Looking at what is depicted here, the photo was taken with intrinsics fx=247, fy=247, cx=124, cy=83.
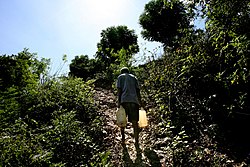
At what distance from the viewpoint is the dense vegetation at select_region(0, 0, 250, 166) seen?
13.0ft

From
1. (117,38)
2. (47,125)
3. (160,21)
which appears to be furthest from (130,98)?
(117,38)

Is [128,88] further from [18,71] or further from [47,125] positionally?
[18,71]

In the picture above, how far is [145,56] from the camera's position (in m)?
12.5

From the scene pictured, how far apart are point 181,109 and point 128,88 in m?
1.71

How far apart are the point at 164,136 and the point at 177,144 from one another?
3.10 feet

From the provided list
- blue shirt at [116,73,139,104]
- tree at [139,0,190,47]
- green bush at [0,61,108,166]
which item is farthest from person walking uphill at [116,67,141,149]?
tree at [139,0,190,47]

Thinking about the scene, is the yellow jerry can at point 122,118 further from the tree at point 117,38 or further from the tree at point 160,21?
the tree at point 117,38

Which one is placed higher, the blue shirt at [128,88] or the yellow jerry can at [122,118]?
the blue shirt at [128,88]

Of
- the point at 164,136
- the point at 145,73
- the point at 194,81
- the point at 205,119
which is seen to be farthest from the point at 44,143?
the point at 145,73

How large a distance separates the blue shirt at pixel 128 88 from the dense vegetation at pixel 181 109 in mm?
1056

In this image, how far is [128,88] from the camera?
229 inches

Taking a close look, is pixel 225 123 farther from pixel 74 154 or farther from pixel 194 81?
pixel 74 154

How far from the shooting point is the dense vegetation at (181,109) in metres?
3.96

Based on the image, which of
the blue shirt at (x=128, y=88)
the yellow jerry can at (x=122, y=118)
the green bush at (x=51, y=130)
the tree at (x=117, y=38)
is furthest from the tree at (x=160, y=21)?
the yellow jerry can at (x=122, y=118)
